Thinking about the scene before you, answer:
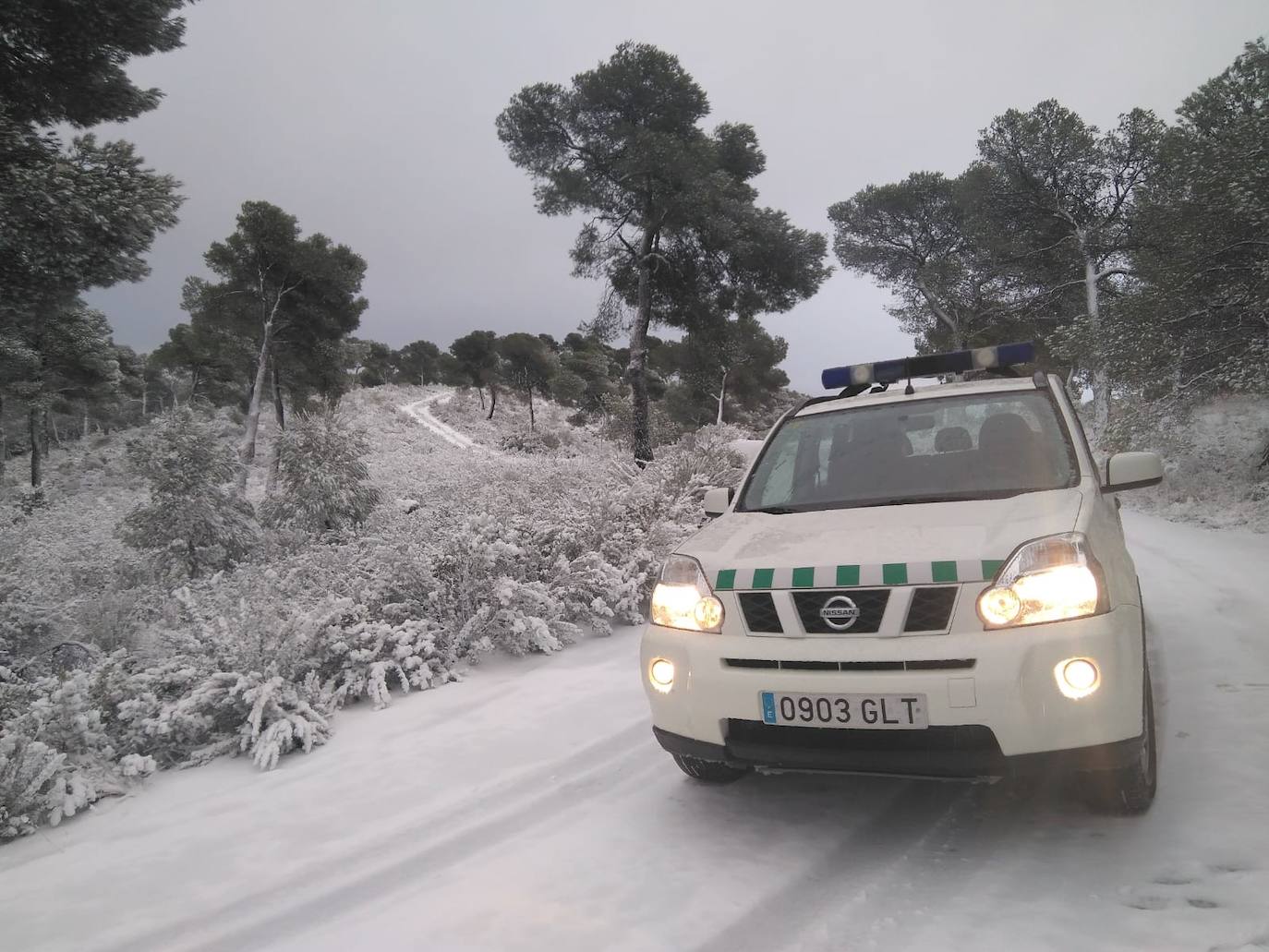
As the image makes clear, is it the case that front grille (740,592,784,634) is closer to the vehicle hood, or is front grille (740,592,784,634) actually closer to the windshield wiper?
the vehicle hood

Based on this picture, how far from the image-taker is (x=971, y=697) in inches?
86.4

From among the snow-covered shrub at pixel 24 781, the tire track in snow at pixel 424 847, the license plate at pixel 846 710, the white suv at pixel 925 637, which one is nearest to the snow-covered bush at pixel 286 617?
the snow-covered shrub at pixel 24 781

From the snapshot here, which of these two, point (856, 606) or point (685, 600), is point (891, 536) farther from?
point (685, 600)

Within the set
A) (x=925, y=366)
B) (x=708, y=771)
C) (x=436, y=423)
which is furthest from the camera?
(x=436, y=423)

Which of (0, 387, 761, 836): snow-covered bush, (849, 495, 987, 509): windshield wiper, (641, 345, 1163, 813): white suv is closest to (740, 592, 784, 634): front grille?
(641, 345, 1163, 813): white suv

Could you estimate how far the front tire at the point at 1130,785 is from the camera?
2.46m

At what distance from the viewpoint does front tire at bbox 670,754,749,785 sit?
316 centimetres

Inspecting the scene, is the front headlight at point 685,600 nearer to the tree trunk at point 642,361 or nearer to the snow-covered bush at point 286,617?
the snow-covered bush at point 286,617

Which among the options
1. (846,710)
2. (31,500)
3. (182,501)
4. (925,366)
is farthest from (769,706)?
(31,500)

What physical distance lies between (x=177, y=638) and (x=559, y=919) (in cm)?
363

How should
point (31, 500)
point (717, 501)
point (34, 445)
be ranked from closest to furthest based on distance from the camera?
point (717, 501) → point (31, 500) → point (34, 445)

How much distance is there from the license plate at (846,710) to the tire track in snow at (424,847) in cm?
129

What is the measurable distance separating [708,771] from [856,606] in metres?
1.26

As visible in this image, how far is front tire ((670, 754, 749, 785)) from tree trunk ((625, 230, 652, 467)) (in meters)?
12.7
